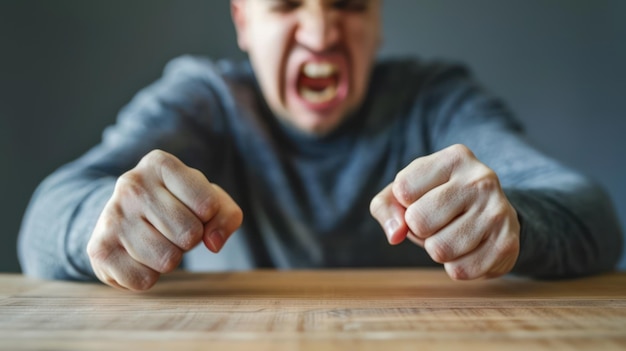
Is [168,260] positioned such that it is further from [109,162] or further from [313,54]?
[313,54]

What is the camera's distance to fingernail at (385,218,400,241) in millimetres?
505

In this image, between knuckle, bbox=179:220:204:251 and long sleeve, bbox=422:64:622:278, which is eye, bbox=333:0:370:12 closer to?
long sleeve, bbox=422:64:622:278

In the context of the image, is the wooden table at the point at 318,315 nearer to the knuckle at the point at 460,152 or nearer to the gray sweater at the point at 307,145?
the knuckle at the point at 460,152

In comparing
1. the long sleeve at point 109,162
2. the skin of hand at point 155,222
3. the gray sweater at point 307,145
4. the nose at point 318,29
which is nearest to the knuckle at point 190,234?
the skin of hand at point 155,222

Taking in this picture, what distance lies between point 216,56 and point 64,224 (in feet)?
2.93

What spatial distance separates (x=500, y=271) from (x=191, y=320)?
0.98 feet

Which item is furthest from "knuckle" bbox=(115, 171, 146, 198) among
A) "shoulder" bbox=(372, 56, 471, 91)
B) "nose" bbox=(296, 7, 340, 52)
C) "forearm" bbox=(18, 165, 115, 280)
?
"shoulder" bbox=(372, 56, 471, 91)

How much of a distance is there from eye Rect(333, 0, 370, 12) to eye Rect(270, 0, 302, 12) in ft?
0.21

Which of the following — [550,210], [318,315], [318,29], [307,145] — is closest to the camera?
[318,315]

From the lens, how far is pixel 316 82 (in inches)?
38.5

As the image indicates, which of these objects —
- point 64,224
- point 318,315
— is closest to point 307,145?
point 64,224

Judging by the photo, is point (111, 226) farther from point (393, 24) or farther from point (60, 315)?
point (393, 24)

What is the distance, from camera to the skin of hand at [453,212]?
502 millimetres

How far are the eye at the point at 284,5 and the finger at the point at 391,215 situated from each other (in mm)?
506
